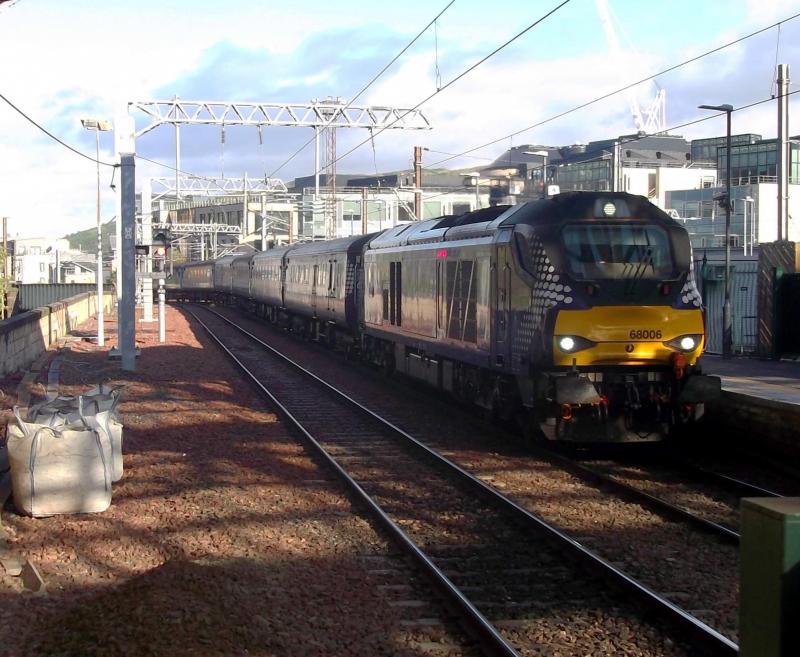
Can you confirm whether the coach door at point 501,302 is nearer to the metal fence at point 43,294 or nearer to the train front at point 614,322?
the train front at point 614,322

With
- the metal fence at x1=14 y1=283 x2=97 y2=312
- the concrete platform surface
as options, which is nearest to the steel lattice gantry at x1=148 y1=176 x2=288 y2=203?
the metal fence at x1=14 y1=283 x2=97 y2=312

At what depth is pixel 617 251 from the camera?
11312 mm

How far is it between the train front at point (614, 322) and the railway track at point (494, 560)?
1.68m

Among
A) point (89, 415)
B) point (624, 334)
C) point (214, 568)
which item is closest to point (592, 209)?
point (624, 334)

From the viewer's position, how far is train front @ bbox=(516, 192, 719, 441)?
1095 centimetres

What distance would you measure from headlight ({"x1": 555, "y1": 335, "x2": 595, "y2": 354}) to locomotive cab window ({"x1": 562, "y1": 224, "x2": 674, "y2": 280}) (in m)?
0.70

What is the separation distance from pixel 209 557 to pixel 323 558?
0.88 meters

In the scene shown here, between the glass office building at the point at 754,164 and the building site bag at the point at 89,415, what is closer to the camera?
the building site bag at the point at 89,415

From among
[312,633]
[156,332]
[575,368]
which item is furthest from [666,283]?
[156,332]

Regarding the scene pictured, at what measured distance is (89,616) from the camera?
231 inches

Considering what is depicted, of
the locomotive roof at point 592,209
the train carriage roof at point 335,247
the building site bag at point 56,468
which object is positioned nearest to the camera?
the building site bag at point 56,468

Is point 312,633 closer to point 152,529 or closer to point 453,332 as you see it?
point 152,529

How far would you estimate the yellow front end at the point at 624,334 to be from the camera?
429 inches

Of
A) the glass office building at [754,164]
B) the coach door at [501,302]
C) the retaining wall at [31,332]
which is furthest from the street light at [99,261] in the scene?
the glass office building at [754,164]
